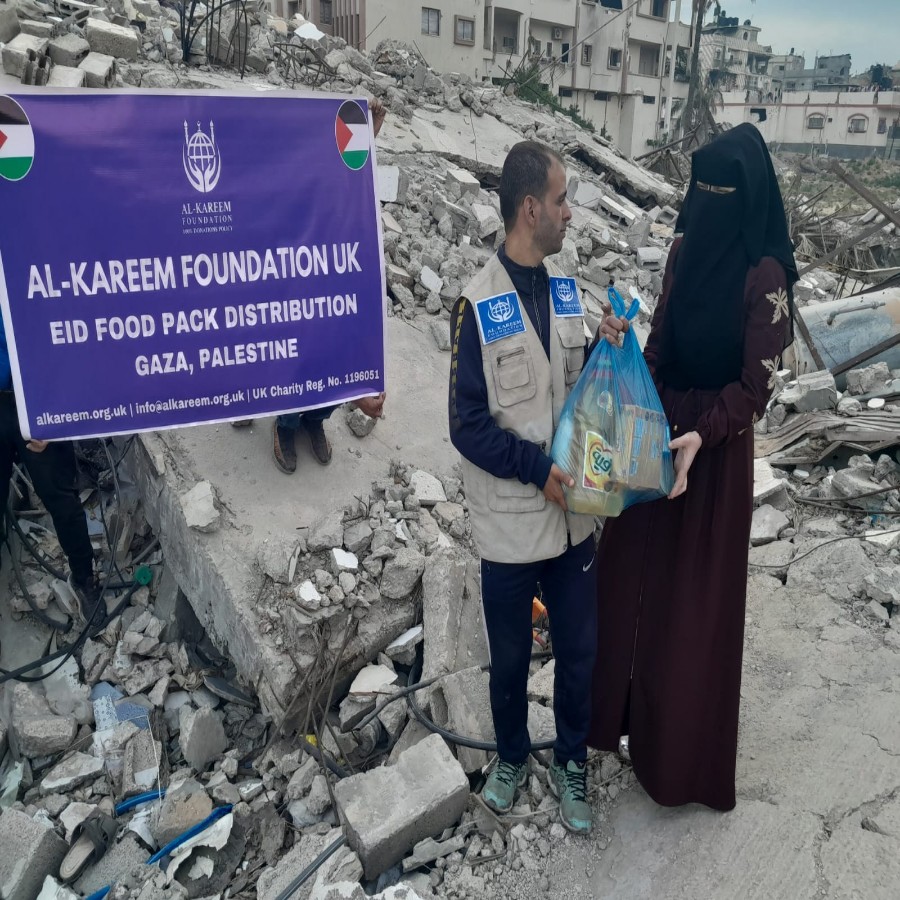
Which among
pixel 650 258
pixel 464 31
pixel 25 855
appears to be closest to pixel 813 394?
pixel 650 258

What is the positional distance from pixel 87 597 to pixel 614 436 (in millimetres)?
2854

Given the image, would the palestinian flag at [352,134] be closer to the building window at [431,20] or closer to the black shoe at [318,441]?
the black shoe at [318,441]

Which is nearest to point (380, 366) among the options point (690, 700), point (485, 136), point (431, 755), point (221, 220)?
point (221, 220)

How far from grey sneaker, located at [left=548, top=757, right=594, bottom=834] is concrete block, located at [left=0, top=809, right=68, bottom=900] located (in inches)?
72.6

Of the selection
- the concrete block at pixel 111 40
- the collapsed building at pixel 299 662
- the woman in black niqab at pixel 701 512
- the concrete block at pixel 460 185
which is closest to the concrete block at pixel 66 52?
the concrete block at pixel 111 40

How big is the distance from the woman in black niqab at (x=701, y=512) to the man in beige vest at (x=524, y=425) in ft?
0.63

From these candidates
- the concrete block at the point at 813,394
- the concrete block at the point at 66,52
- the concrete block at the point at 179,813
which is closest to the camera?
the concrete block at the point at 179,813

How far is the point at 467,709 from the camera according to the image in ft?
10.0

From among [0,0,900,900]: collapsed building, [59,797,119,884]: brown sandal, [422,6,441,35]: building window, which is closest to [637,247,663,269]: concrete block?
[0,0,900,900]: collapsed building

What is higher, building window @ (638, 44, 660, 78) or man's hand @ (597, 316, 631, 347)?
building window @ (638, 44, 660, 78)

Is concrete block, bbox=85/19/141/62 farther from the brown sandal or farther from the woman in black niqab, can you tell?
the woman in black niqab

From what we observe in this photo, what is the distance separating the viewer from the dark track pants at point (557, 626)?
238cm

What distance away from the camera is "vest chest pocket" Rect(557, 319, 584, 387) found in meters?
2.31

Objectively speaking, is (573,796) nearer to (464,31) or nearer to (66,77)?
(66,77)
